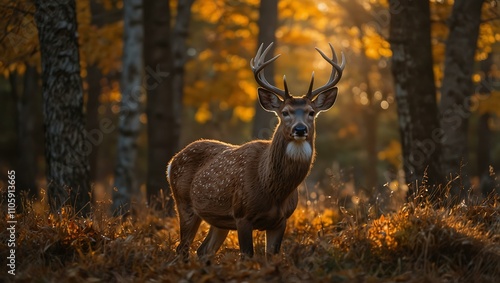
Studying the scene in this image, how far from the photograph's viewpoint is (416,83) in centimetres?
997

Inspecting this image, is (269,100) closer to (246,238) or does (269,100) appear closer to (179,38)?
(246,238)

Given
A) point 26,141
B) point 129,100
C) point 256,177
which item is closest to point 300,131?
point 256,177

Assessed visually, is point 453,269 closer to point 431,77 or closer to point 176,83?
point 431,77

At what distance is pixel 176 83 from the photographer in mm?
17047

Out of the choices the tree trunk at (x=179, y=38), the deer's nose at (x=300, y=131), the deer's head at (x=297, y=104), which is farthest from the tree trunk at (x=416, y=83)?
the tree trunk at (x=179, y=38)

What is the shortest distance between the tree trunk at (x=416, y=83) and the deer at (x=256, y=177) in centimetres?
170

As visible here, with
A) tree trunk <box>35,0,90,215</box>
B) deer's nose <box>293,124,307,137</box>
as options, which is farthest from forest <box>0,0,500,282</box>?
deer's nose <box>293,124,307,137</box>

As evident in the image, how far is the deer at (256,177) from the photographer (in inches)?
312

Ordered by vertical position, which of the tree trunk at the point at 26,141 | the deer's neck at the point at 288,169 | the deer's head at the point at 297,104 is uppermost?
the deer's head at the point at 297,104

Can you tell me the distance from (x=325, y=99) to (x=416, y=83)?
1881mm

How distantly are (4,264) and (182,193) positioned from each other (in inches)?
106

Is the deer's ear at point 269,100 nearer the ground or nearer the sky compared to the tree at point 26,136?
nearer the sky

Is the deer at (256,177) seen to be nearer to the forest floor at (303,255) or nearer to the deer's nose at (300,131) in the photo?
the deer's nose at (300,131)

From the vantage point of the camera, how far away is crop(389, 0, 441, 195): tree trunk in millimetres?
9953
